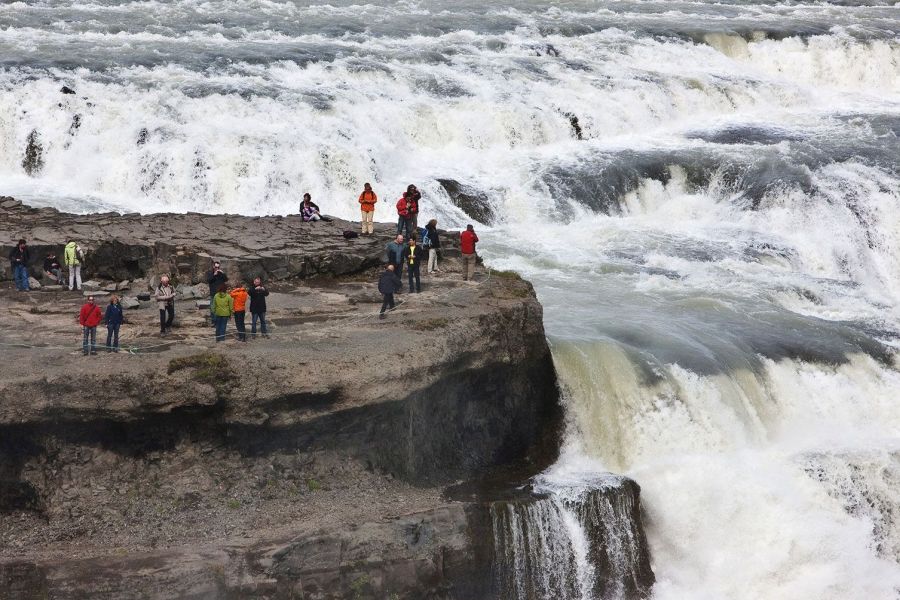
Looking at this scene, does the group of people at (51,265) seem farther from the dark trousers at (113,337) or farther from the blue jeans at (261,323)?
the blue jeans at (261,323)

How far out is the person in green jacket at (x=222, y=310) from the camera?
18188mm

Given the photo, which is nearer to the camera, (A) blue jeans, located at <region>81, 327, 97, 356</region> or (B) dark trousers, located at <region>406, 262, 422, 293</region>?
(A) blue jeans, located at <region>81, 327, 97, 356</region>

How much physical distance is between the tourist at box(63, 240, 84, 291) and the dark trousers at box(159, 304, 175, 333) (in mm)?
3760

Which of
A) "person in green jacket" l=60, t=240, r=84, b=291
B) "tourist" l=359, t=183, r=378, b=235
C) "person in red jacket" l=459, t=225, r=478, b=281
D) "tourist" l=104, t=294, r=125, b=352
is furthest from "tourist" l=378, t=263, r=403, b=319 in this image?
"person in green jacket" l=60, t=240, r=84, b=291

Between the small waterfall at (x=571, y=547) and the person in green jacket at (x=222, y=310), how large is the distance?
5.21m

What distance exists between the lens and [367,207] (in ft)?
80.1

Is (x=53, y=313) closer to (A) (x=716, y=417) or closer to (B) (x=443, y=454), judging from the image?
(B) (x=443, y=454)

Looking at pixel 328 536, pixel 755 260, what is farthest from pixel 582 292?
pixel 328 536

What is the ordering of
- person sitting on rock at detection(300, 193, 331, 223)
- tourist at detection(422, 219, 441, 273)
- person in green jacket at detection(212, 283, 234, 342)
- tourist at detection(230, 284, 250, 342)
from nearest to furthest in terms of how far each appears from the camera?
person in green jacket at detection(212, 283, 234, 342) → tourist at detection(230, 284, 250, 342) → tourist at detection(422, 219, 441, 273) → person sitting on rock at detection(300, 193, 331, 223)

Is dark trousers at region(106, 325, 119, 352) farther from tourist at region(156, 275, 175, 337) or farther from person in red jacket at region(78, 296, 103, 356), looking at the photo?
tourist at region(156, 275, 175, 337)

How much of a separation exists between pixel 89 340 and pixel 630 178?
69.4ft

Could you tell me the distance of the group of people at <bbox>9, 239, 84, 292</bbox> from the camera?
71.4ft

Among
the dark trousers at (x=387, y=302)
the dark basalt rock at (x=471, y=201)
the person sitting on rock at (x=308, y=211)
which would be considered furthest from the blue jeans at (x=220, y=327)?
the dark basalt rock at (x=471, y=201)

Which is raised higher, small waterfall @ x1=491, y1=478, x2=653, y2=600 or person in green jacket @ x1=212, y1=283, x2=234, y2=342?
person in green jacket @ x1=212, y1=283, x2=234, y2=342
